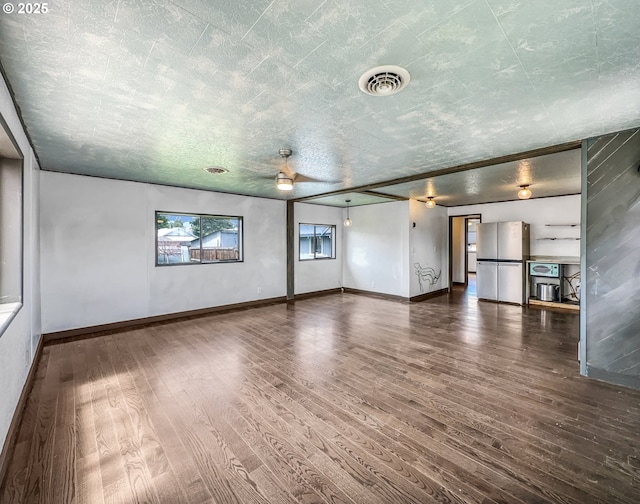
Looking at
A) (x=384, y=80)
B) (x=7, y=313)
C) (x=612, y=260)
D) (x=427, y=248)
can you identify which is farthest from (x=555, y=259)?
(x=7, y=313)

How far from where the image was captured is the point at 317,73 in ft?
6.27

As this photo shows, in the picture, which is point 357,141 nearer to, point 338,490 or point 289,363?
point 289,363

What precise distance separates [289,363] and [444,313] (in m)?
3.97

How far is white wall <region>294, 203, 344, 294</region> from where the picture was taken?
7789mm

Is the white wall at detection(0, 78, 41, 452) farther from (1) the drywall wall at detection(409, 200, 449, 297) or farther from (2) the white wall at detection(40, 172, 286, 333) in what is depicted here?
(1) the drywall wall at detection(409, 200, 449, 297)

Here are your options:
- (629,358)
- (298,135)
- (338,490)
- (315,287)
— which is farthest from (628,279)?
(315,287)

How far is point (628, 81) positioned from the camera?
2.02 metres

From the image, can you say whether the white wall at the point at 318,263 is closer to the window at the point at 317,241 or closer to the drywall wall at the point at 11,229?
the window at the point at 317,241

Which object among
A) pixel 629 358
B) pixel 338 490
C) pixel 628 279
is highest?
pixel 628 279

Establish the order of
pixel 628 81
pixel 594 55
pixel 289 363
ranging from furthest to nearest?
pixel 289 363 < pixel 628 81 < pixel 594 55

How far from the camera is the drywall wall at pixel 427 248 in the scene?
7336mm

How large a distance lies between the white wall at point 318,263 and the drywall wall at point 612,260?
5.87m

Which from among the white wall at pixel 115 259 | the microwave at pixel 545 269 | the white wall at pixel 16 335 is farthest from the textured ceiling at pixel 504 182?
the white wall at pixel 16 335

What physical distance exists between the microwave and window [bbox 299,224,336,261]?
5.06m
